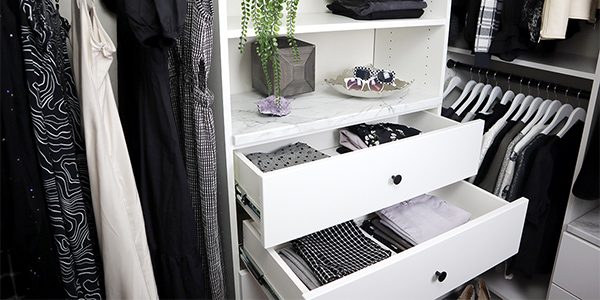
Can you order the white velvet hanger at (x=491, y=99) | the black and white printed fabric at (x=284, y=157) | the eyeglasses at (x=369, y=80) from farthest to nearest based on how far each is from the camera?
1. the white velvet hanger at (x=491, y=99)
2. the eyeglasses at (x=369, y=80)
3. the black and white printed fabric at (x=284, y=157)

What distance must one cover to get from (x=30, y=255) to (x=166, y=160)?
0.33m

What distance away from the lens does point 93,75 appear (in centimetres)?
89

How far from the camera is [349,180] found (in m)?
1.10

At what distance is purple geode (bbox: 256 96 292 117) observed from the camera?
4.14ft

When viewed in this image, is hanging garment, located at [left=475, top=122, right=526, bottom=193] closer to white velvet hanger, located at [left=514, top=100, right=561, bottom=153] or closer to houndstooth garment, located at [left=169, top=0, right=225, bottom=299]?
white velvet hanger, located at [left=514, top=100, right=561, bottom=153]

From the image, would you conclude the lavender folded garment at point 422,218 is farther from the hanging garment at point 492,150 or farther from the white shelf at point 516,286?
the white shelf at point 516,286

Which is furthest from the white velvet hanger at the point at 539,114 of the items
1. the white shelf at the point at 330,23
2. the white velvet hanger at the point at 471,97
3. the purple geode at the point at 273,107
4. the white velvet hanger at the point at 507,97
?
the purple geode at the point at 273,107

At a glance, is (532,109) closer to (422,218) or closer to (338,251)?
(422,218)

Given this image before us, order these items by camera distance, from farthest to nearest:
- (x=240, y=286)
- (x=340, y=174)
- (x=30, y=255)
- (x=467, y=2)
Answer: (x=467, y=2), (x=240, y=286), (x=340, y=174), (x=30, y=255)

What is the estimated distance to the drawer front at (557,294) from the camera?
4.71ft

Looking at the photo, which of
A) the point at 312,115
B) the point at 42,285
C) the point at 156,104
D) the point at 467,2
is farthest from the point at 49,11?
the point at 467,2

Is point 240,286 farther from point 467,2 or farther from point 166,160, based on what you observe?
point 467,2

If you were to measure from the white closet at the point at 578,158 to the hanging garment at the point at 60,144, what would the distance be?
1.36 metres

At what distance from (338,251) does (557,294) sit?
83 centimetres
